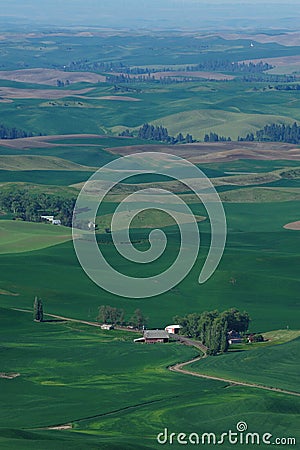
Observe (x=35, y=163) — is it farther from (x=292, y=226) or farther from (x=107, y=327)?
(x=107, y=327)

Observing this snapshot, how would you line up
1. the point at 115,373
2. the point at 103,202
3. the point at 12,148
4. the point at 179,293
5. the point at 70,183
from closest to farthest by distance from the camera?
the point at 115,373, the point at 179,293, the point at 103,202, the point at 70,183, the point at 12,148

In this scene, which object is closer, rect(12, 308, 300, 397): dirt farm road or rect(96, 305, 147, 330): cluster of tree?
rect(12, 308, 300, 397): dirt farm road

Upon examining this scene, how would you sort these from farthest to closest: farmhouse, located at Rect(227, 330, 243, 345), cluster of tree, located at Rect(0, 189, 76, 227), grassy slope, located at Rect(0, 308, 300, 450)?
cluster of tree, located at Rect(0, 189, 76, 227), farmhouse, located at Rect(227, 330, 243, 345), grassy slope, located at Rect(0, 308, 300, 450)

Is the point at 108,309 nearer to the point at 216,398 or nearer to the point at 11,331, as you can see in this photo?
the point at 11,331

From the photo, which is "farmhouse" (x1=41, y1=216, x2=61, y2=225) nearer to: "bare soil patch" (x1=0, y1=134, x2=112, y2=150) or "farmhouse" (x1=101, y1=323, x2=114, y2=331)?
"farmhouse" (x1=101, y1=323, x2=114, y2=331)

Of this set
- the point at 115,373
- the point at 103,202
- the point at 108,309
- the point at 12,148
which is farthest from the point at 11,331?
the point at 12,148

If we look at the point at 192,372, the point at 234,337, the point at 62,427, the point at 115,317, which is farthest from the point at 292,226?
the point at 62,427

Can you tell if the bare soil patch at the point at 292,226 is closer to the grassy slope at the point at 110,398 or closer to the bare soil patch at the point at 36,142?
the grassy slope at the point at 110,398
